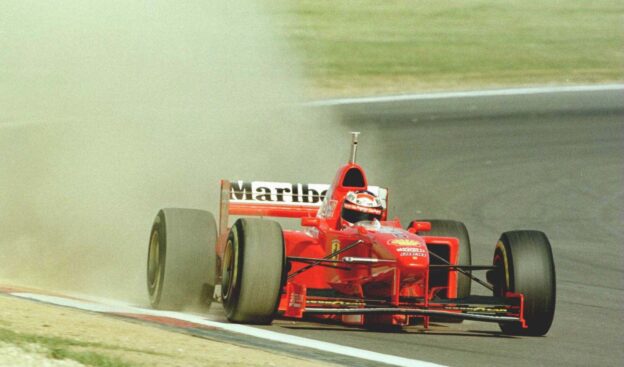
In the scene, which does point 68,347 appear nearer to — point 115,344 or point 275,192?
point 115,344

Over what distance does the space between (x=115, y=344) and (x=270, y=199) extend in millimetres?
4705

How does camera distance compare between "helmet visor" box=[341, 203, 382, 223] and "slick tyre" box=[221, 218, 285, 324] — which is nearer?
"slick tyre" box=[221, 218, 285, 324]

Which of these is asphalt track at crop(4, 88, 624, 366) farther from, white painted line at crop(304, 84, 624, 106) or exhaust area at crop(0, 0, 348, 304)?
exhaust area at crop(0, 0, 348, 304)

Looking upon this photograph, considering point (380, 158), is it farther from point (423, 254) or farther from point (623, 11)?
point (623, 11)

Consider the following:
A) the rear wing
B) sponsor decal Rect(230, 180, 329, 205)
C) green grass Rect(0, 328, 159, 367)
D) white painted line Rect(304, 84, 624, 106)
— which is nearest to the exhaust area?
white painted line Rect(304, 84, 624, 106)

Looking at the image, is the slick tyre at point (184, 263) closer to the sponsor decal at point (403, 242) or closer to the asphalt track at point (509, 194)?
the asphalt track at point (509, 194)

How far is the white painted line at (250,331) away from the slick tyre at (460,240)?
263cm

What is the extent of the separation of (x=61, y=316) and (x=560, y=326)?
4.51 metres

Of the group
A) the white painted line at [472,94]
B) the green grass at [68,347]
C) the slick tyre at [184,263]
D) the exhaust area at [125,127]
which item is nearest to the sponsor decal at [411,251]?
the slick tyre at [184,263]

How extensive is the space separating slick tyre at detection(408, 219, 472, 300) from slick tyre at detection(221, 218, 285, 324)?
8.01ft

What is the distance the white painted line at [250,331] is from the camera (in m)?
→ 9.12

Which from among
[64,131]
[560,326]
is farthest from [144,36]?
[560,326]

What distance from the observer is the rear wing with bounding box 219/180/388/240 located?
12703 mm

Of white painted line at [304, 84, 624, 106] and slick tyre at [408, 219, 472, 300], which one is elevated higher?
white painted line at [304, 84, 624, 106]
